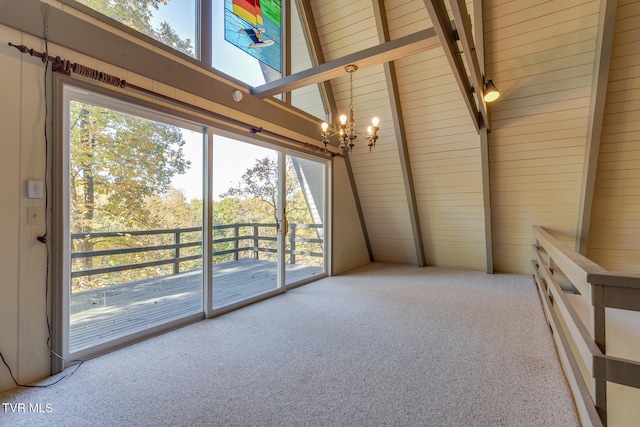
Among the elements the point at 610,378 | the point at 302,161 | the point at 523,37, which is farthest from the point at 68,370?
the point at 523,37

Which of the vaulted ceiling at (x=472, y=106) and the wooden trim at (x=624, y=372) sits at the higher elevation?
the vaulted ceiling at (x=472, y=106)

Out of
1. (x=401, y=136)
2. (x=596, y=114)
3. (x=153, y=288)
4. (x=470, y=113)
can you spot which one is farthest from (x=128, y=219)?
(x=596, y=114)

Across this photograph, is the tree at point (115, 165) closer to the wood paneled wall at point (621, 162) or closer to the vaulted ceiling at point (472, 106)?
the vaulted ceiling at point (472, 106)

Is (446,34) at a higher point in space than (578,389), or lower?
higher

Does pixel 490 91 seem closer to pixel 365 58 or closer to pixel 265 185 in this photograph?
pixel 365 58

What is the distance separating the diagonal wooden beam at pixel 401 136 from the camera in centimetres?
387

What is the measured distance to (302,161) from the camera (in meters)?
4.91

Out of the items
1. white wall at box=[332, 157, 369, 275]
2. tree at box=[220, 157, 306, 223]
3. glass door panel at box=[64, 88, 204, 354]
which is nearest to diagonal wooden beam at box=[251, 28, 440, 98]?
tree at box=[220, 157, 306, 223]

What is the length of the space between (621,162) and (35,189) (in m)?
5.85

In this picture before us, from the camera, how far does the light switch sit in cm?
200

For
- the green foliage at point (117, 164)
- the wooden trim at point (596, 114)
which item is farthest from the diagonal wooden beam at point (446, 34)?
the green foliage at point (117, 164)

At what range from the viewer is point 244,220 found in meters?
3.95

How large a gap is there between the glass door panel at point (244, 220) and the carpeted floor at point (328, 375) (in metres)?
0.80

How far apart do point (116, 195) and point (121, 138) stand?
498mm
